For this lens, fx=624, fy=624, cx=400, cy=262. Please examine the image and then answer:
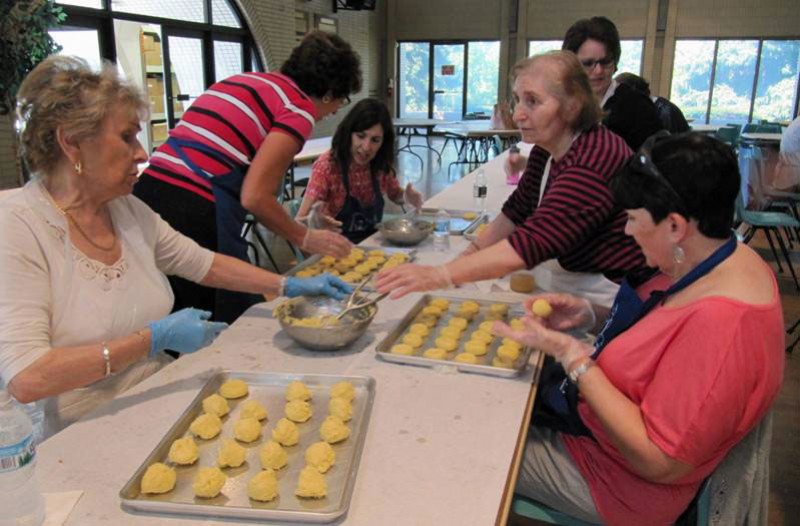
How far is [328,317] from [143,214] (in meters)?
0.62

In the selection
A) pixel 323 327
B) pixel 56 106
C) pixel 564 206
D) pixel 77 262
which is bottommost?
pixel 323 327

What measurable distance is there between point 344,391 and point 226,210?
1182 mm

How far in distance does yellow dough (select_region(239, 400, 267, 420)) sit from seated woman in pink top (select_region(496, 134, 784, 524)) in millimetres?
593

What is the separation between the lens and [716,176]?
129 centimetres

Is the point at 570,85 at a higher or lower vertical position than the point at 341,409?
Answer: higher

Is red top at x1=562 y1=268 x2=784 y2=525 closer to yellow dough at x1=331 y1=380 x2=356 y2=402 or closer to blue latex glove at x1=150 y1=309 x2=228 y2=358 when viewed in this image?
yellow dough at x1=331 y1=380 x2=356 y2=402

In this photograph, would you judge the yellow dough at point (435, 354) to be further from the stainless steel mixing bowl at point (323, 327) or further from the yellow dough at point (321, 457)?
the yellow dough at point (321, 457)

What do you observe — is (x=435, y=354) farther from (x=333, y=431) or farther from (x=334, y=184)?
(x=334, y=184)

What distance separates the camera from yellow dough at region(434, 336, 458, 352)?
5.78 ft

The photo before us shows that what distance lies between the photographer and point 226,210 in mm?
2410

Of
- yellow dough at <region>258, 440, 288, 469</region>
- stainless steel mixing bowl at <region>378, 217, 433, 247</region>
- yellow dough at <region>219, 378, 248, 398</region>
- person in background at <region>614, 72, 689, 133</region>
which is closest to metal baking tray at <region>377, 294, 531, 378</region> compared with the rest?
yellow dough at <region>219, 378, 248, 398</region>

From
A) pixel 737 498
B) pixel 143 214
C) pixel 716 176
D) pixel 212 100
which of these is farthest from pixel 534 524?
pixel 212 100

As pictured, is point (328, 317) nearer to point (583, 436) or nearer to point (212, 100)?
point (583, 436)

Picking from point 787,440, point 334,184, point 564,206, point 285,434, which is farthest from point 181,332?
point 787,440
